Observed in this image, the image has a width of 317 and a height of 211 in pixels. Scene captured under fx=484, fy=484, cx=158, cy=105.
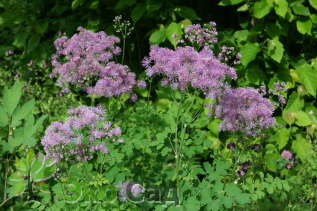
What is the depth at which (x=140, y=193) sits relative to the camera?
7.71 ft

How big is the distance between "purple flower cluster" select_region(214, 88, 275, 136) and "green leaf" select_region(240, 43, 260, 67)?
1.51m

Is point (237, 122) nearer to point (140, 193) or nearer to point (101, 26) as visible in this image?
point (140, 193)

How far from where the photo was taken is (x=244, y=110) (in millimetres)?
2303

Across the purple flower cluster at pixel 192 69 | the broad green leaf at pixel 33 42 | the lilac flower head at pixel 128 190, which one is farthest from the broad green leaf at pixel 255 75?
the broad green leaf at pixel 33 42

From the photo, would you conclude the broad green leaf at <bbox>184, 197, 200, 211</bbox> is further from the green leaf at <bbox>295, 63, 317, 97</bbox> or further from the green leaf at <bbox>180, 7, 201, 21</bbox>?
the green leaf at <bbox>180, 7, 201, 21</bbox>

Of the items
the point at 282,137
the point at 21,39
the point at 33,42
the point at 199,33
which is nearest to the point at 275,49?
the point at 282,137

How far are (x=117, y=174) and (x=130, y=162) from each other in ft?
1.44

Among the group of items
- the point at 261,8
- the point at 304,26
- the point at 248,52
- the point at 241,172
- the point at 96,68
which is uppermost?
the point at 261,8

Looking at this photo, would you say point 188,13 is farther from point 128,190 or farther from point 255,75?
point 128,190

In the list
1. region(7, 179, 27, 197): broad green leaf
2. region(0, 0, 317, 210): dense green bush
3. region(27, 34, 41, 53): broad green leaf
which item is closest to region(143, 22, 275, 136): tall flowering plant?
region(0, 0, 317, 210): dense green bush

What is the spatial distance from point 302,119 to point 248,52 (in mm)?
721

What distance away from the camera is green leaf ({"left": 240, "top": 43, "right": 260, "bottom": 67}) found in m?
3.85

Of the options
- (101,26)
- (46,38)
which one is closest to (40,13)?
(46,38)

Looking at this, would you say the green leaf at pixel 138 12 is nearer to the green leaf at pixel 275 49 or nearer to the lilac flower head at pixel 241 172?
the green leaf at pixel 275 49
